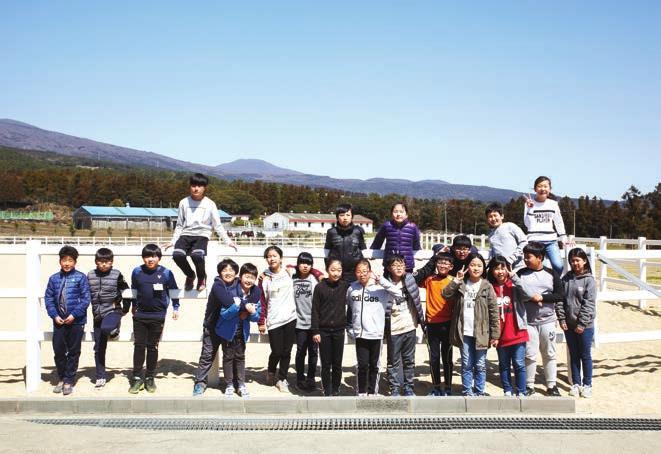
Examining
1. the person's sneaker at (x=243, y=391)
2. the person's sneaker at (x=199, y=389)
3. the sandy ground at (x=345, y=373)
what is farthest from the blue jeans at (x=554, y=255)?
the person's sneaker at (x=199, y=389)

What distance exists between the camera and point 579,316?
21.9ft

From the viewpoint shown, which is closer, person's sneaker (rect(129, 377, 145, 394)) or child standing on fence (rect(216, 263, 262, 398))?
child standing on fence (rect(216, 263, 262, 398))

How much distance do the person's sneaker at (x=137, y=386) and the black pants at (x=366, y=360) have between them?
2.39 m

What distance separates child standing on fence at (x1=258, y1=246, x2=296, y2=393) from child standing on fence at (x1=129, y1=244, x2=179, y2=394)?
1.00m

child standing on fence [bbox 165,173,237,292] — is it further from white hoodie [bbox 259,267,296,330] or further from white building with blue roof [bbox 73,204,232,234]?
white building with blue roof [bbox 73,204,232,234]

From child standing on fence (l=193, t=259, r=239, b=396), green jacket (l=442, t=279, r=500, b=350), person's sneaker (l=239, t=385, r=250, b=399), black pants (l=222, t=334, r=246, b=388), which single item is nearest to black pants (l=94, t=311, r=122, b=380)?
child standing on fence (l=193, t=259, r=239, b=396)

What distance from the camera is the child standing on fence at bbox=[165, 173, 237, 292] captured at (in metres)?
6.86

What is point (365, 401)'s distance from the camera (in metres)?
5.95

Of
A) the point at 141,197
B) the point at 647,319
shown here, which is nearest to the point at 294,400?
the point at 647,319

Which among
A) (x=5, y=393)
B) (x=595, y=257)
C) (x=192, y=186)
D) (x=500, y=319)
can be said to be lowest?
(x=5, y=393)

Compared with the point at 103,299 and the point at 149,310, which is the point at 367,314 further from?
the point at 103,299

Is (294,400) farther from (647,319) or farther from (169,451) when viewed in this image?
(647,319)

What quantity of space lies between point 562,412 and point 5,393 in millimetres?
5881

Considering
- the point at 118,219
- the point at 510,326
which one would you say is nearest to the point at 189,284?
the point at 510,326
